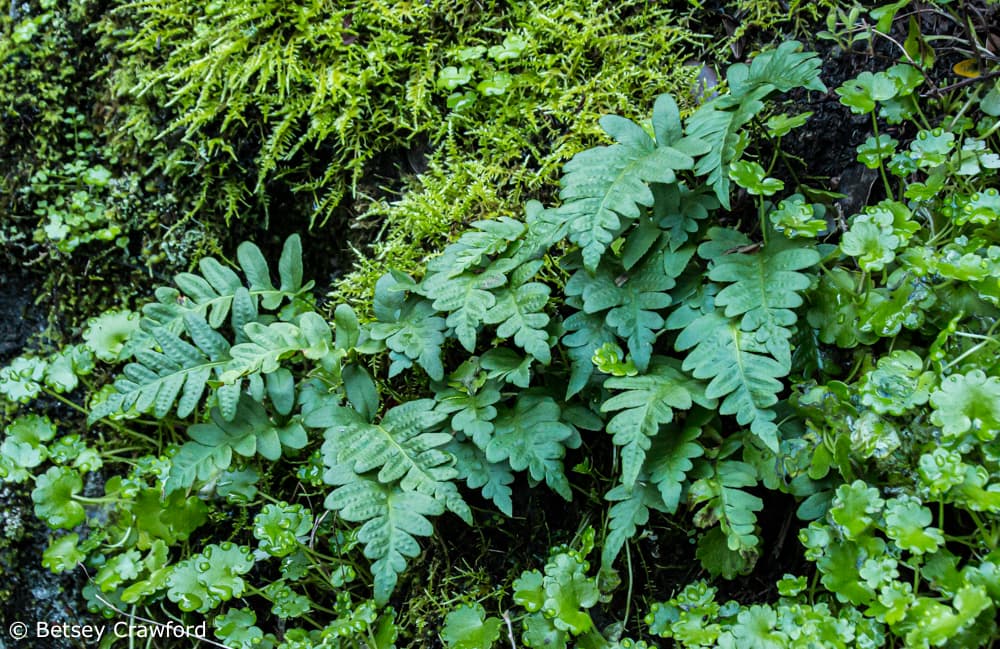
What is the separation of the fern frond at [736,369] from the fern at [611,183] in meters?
0.35

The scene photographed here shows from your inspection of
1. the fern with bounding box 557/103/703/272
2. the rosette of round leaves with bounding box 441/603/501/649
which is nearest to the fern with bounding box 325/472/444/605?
the rosette of round leaves with bounding box 441/603/501/649

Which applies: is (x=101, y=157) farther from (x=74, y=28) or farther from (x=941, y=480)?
(x=941, y=480)

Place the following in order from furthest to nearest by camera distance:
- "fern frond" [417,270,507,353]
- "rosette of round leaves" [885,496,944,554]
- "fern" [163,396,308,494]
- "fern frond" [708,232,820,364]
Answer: "fern" [163,396,308,494]
"fern frond" [417,270,507,353]
"fern frond" [708,232,820,364]
"rosette of round leaves" [885,496,944,554]

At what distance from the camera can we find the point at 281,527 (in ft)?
7.18

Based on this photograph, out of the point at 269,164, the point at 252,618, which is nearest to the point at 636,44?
the point at 269,164

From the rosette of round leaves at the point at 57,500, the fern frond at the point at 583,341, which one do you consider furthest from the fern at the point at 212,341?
the fern frond at the point at 583,341

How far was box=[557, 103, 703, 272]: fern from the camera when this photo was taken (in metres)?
1.93

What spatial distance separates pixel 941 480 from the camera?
168 cm

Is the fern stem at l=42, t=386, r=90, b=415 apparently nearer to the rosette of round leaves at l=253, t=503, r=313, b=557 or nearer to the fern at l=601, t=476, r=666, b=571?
the rosette of round leaves at l=253, t=503, r=313, b=557

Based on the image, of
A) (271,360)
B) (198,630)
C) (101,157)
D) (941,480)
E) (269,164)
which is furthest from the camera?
(101,157)

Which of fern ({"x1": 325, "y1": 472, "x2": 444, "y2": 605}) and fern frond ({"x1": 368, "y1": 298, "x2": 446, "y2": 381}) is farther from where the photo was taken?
fern frond ({"x1": 368, "y1": 298, "x2": 446, "y2": 381})

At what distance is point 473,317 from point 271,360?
636 mm

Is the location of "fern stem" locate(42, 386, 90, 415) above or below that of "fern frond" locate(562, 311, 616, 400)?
above

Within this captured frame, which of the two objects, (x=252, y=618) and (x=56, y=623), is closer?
(x=252, y=618)
